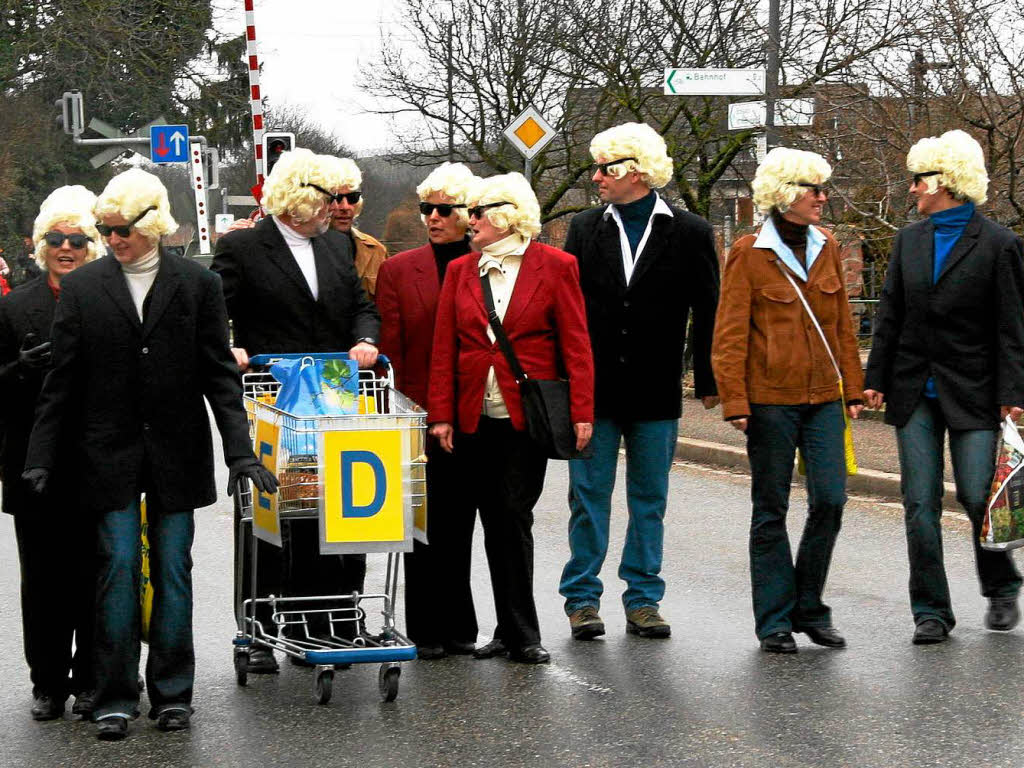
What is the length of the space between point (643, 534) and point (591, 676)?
1.08 metres

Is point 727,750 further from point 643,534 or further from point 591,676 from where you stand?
point 643,534

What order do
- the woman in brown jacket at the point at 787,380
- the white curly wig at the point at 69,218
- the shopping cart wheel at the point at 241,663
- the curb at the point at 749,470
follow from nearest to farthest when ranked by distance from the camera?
the white curly wig at the point at 69,218 → the shopping cart wheel at the point at 241,663 → the woman in brown jacket at the point at 787,380 → the curb at the point at 749,470

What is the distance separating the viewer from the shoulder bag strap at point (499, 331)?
7027 mm

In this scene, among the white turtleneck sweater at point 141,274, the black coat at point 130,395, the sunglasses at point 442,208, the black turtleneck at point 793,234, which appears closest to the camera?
the black coat at point 130,395

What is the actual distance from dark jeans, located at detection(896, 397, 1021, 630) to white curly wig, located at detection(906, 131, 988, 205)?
88cm

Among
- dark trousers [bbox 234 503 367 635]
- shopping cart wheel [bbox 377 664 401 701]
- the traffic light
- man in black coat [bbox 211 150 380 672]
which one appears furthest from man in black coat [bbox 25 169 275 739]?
the traffic light

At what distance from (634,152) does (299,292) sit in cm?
156

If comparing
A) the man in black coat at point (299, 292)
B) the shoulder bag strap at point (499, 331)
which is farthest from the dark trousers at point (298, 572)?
the shoulder bag strap at point (499, 331)

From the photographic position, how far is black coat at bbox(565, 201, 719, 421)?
299 inches

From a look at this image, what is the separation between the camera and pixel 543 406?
22.9 feet

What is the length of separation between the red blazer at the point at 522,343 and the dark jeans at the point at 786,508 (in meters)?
0.74

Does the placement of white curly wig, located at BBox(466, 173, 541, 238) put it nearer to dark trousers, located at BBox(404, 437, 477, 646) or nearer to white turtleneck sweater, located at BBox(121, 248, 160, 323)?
dark trousers, located at BBox(404, 437, 477, 646)

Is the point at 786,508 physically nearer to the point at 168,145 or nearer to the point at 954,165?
the point at 954,165

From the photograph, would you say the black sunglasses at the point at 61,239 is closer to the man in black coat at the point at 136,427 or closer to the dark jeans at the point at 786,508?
the man in black coat at the point at 136,427
